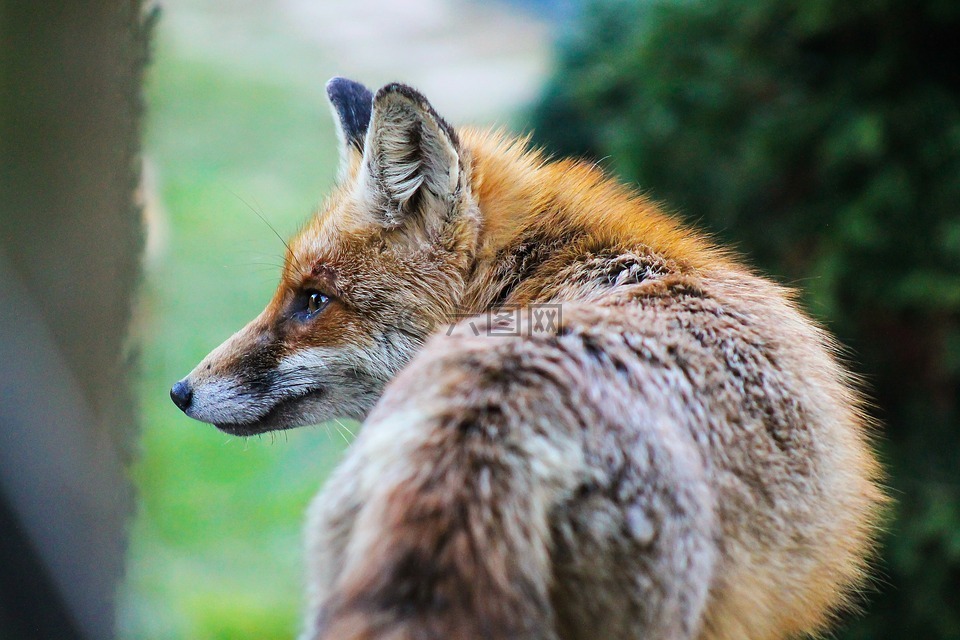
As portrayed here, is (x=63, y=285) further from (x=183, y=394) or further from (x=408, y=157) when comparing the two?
(x=408, y=157)

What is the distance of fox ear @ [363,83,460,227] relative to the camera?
2619 mm

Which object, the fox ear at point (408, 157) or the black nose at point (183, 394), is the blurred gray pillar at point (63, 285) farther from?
the fox ear at point (408, 157)

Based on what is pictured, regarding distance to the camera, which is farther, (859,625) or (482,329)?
(859,625)

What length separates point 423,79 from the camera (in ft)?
42.5

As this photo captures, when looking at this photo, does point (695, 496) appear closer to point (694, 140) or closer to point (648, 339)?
point (648, 339)

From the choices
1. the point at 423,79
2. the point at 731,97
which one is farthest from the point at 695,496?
the point at 423,79

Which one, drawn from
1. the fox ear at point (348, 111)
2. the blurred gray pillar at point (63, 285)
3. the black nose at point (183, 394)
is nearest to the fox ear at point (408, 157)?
the fox ear at point (348, 111)

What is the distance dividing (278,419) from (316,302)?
407 mm

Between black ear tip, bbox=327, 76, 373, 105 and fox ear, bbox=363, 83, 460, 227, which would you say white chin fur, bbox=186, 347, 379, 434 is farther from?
black ear tip, bbox=327, 76, 373, 105

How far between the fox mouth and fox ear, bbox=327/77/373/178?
100 cm

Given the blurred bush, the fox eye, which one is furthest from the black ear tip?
the blurred bush

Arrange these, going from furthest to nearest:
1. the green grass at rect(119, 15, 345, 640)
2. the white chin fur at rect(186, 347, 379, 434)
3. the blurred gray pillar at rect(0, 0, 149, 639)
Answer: the green grass at rect(119, 15, 345, 640) < the blurred gray pillar at rect(0, 0, 149, 639) < the white chin fur at rect(186, 347, 379, 434)

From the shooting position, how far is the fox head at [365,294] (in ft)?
8.72

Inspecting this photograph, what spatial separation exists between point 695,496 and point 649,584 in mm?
196
